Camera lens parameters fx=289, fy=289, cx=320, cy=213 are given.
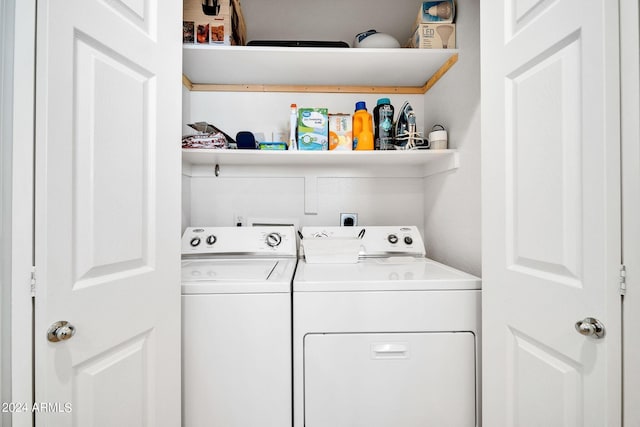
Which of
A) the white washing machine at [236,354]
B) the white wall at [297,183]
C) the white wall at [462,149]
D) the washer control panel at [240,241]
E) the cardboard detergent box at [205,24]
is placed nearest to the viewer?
the white washing machine at [236,354]

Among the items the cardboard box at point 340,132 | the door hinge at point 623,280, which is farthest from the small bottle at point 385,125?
the door hinge at point 623,280

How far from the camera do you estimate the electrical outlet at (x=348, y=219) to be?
2037 millimetres

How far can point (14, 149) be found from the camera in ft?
2.15

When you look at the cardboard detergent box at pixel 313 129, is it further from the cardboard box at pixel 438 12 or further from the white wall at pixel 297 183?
the cardboard box at pixel 438 12

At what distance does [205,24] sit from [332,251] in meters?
1.41

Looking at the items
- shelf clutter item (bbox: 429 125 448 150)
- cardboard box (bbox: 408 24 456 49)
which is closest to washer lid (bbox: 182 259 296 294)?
shelf clutter item (bbox: 429 125 448 150)

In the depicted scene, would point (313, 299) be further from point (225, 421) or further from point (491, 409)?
point (491, 409)

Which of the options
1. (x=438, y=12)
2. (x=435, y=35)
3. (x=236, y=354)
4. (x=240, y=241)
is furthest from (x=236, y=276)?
(x=438, y=12)

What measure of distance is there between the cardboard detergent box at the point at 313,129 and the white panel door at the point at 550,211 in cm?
86

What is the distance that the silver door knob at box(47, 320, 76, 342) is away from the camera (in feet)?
2.25

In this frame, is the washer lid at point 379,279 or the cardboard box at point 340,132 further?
the cardboard box at point 340,132

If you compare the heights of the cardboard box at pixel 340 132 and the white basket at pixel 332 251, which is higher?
the cardboard box at pixel 340 132

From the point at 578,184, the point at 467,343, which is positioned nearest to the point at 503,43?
the point at 578,184

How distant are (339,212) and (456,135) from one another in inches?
Result: 34.6
